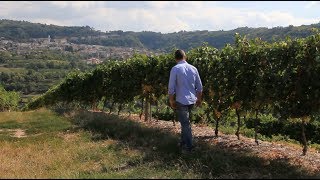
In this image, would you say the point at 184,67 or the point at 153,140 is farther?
the point at 153,140

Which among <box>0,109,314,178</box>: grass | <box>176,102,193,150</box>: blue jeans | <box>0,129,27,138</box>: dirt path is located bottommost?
<box>0,129,27,138</box>: dirt path

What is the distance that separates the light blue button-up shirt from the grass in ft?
3.85

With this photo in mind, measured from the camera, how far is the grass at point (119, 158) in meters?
7.20

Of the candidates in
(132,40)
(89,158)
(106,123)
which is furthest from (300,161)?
(132,40)

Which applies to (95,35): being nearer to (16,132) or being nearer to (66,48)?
(66,48)

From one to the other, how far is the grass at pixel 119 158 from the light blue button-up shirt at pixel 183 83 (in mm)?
1174

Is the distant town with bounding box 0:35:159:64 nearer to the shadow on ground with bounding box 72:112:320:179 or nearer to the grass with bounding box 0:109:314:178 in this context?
the grass with bounding box 0:109:314:178

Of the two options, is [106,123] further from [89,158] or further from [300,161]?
[300,161]

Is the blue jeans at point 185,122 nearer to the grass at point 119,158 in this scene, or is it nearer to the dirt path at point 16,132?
the grass at point 119,158

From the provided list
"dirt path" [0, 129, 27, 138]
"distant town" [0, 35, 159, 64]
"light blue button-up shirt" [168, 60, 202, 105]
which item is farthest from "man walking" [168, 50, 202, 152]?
"distant town" [0, 35, 159, 64]

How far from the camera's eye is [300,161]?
28.6ft

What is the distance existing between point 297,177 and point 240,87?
4.80 m

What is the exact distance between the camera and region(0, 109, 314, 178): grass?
720 cm

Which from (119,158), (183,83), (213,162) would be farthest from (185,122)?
(119,158)
